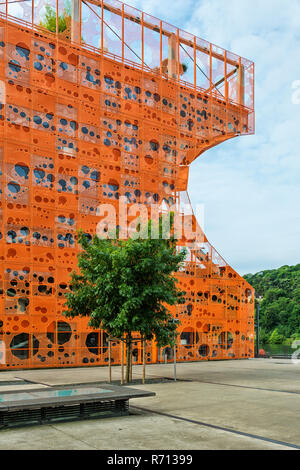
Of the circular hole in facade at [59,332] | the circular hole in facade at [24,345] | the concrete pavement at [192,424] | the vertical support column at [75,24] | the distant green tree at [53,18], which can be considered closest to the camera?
the concrete pavement at [192,424]

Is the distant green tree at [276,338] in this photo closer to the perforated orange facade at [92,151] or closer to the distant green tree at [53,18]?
the perforated orange facade at [92,151]

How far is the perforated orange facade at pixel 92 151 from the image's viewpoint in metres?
21.6

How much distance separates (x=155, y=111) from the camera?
1047 inches

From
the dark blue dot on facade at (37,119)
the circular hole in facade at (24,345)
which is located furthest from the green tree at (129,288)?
the dark blue dot on facade at (37,119)

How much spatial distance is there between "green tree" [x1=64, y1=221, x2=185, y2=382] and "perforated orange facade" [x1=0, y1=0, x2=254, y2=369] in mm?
6764

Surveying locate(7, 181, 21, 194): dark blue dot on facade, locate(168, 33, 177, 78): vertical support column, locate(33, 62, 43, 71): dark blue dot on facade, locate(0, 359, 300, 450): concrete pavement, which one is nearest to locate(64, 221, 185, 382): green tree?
locate(0, 359, 300, 450): concrete pavement

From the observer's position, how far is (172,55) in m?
28.3

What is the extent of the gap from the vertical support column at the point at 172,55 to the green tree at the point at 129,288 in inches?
610

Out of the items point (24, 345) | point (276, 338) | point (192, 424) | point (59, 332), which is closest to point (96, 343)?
point (59, 332)

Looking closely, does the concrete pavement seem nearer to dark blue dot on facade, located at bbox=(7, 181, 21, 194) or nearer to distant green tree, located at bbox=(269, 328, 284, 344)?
dark blue dot on facade, located at bbox=(7, 181, 21, 194)
